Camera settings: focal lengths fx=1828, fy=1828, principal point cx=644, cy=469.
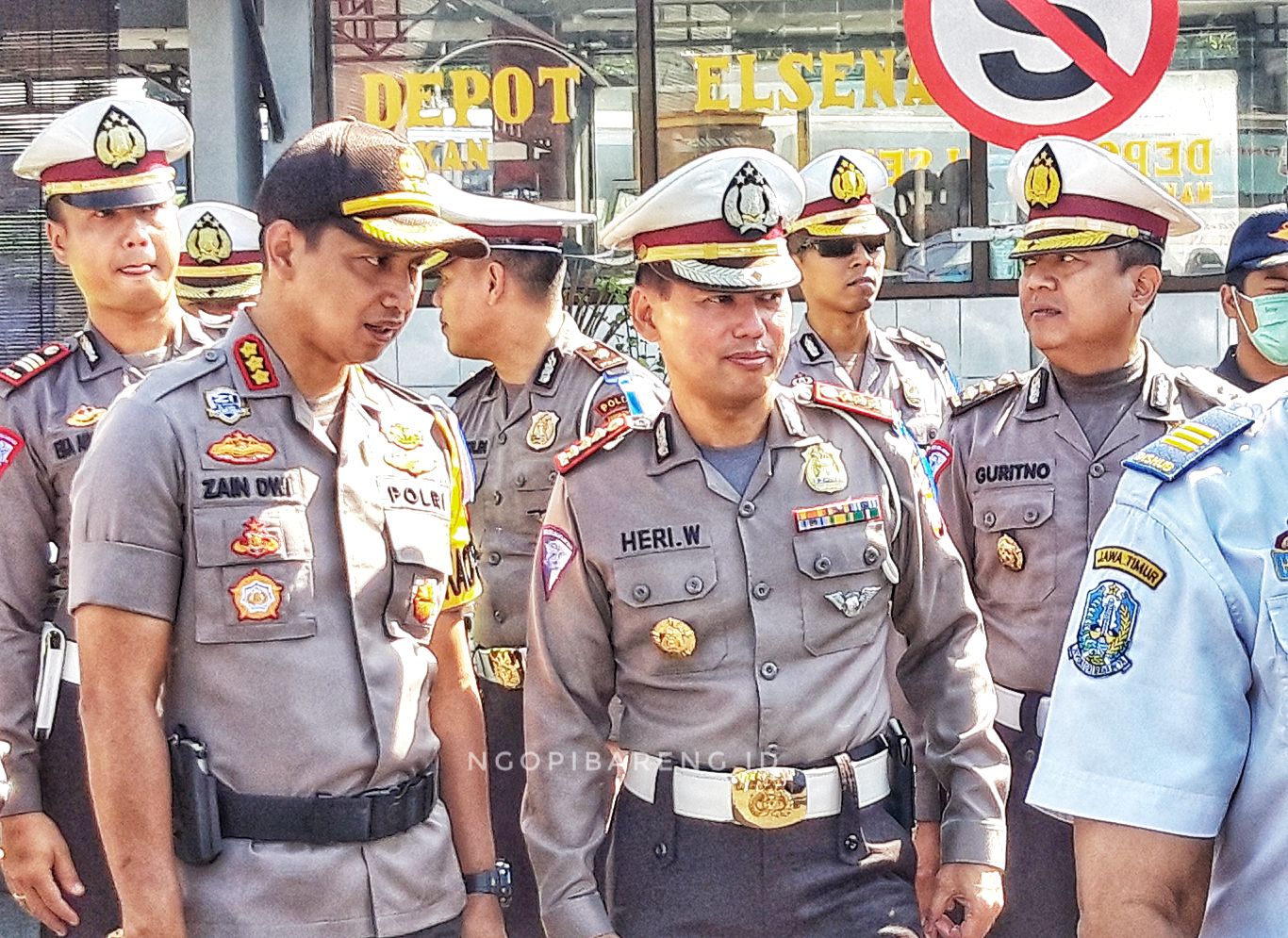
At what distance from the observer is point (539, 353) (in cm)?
499

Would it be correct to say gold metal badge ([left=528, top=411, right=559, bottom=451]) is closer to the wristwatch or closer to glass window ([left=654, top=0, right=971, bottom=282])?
the wristwatch

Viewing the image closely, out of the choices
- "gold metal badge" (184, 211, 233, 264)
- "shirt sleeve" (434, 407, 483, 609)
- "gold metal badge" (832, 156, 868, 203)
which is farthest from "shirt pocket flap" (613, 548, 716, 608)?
"gold metal badge" (832, 156, 868, 203)

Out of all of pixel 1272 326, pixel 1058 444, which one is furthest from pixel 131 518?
pixel 1272 326

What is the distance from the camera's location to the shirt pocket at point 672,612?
330 cm

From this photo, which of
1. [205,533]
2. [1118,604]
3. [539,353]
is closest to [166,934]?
[205,533]

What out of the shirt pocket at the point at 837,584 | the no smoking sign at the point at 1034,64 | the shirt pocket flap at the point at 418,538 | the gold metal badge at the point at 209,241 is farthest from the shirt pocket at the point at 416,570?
the gold metal badge at the point at 209,241

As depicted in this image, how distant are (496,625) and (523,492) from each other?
361mm

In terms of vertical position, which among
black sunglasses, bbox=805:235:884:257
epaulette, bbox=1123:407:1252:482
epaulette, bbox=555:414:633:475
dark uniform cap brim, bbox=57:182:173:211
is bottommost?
epaulette, bbox=555:414:633:475

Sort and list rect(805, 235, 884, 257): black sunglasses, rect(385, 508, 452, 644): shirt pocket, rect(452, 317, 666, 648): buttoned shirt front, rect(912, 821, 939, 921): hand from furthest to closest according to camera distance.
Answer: rect(805, 235, 884, 257): black sunglasses, rect(452, 317, 666, 648): buttoned shirt front, rect(912, 821, 939, 921): hand, rect(385, 508, 452, 644): shirt pocket

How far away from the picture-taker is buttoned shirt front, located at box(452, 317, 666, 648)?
4812 millimetres

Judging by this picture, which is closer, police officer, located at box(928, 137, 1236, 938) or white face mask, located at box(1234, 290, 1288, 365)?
police officer, located at box(928, 137, 1236, 938)

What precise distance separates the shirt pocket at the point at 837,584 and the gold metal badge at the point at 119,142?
2150mm

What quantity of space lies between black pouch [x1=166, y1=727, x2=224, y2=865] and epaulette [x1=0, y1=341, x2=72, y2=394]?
1.64 meters

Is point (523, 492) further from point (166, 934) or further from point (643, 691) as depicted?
point (166, 934)
